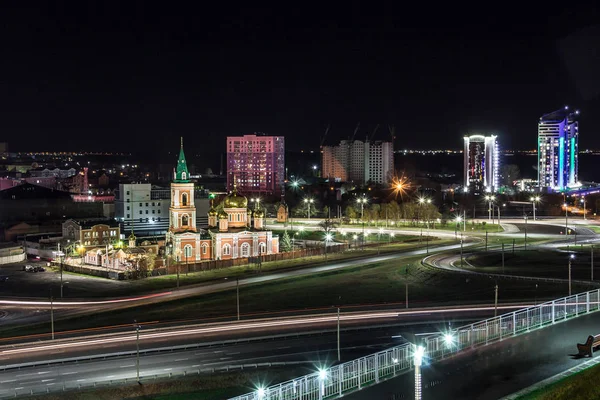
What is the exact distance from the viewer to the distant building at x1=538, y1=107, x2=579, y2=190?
6521 inches

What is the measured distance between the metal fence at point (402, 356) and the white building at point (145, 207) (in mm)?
65726

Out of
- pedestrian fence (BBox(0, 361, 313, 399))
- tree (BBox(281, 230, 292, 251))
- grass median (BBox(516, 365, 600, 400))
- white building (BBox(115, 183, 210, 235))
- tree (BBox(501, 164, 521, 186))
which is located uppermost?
tree (BBox(501, 164, 521, 186))

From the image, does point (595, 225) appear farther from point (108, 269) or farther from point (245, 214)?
point (108, 269)

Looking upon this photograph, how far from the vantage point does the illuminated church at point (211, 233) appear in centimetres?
A: 5962

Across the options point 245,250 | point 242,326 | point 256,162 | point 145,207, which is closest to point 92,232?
point 245,250

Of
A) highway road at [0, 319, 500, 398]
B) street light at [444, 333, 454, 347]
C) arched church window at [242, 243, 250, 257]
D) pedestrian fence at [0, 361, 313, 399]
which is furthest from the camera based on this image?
arched church window at [242, 243, 250, 257]

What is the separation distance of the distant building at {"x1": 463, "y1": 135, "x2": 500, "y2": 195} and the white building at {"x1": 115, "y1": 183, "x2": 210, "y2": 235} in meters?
99.6

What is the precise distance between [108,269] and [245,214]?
43.5 ft

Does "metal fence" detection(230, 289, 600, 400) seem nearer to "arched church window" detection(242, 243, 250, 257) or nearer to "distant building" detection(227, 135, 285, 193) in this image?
"arched church window" detection(242, 243, 250, 257)

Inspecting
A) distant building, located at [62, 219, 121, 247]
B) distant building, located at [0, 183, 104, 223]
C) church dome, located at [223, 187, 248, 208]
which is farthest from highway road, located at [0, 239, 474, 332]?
distant building, located at [0, 183, 104, 223]

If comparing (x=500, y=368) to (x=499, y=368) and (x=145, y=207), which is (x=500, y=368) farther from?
(x=145, y=207)

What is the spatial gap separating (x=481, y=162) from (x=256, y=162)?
6262 centimetres

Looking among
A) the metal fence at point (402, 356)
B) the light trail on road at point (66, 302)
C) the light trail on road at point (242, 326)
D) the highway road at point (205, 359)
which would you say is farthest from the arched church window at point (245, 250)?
the metal fence at point (402, 356)

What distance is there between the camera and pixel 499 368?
23.0m
